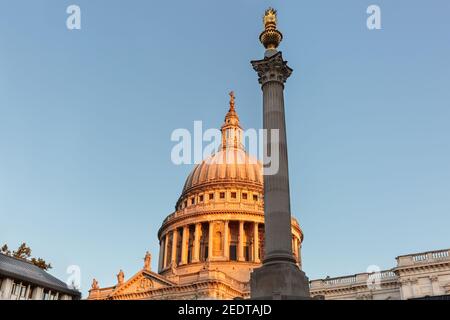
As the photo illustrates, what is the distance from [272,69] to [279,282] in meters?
→ 12.0

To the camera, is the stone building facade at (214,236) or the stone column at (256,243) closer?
the stone building facade at (214,236)

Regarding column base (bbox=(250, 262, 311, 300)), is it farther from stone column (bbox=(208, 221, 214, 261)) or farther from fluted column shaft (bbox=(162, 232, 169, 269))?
fluted column shaft (bbox=(162, 232, 169, 269))

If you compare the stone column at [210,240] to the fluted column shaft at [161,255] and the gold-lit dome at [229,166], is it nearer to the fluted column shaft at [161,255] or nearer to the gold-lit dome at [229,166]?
the gold-lit dome at [229,166]

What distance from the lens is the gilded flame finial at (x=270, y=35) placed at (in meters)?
26.9

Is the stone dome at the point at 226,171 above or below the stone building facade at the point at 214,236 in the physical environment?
above

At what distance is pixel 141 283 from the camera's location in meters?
70.1

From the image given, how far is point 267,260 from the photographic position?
70.8 ft

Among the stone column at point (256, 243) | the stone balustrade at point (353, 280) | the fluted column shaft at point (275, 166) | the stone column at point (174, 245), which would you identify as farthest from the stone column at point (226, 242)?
the fluted column shaft at point (275, 166)

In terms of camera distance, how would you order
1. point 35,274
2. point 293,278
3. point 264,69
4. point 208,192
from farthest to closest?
1. point 208,192
2. point 35,274
3. point 264,69
4. point 293,278

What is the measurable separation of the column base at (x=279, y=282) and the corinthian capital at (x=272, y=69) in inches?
417
